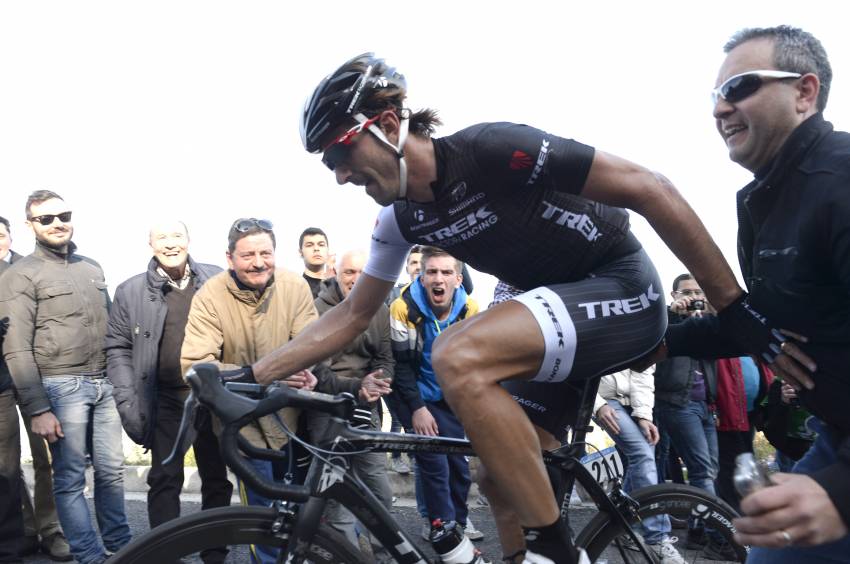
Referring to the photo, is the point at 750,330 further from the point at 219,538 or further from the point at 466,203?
the point at 219,538

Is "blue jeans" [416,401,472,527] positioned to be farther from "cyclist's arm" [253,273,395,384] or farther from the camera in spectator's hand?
"cyclist's arm" [253,273,395,384]

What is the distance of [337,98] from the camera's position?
8.29 feet

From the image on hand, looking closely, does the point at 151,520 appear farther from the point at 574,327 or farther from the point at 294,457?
the point at 574,327

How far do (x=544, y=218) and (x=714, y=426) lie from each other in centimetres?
409

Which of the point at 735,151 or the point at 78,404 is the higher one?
the point at 735,151

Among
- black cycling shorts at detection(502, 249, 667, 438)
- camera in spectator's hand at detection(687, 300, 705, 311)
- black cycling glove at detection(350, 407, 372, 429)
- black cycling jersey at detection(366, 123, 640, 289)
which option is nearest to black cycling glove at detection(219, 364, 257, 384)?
black cycling glove at detection(350, 407, 372, 429)

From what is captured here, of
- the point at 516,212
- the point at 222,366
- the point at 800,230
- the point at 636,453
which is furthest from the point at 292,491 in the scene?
the point at 636,453

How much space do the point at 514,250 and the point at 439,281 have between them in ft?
9.96

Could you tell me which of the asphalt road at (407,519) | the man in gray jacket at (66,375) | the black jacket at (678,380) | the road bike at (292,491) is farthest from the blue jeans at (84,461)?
the black jacket at (678,380)

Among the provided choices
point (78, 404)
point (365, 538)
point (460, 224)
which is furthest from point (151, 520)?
point (460, 224)

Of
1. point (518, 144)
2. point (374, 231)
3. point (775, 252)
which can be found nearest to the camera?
point (775, 252)

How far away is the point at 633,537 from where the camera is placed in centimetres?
302

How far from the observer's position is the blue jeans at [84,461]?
515cm

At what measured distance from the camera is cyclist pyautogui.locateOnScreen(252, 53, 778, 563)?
7.48 ft
